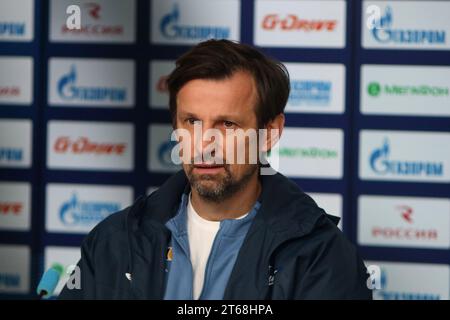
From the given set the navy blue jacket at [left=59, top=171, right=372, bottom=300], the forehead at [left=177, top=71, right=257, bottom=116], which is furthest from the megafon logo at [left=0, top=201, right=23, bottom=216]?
the forehead at [left=177, top=71, right=257, bottom=116]

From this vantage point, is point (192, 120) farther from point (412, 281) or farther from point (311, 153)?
point (412, 281)

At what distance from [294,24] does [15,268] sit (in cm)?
156

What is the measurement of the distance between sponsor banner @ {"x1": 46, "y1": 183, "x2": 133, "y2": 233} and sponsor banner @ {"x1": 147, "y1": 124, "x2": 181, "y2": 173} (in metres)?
0.15

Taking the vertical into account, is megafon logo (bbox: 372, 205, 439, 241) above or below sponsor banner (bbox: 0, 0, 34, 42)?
below

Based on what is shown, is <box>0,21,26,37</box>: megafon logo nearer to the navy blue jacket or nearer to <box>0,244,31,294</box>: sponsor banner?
<box>0,244,31,294</box>: sponsor banner

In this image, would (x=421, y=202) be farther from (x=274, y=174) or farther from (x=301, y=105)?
(x=274, y=174)

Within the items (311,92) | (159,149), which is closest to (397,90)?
(311,92)

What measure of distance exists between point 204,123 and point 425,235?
197 cm

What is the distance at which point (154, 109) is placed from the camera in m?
3.26

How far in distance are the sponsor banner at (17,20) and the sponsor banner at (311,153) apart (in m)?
1.16

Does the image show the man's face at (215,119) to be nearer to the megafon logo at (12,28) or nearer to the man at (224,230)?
the man at (224,230)

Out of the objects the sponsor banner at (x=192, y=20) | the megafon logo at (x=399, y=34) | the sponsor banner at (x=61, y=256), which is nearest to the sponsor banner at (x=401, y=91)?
the megafon logo at (x=399, y=34)

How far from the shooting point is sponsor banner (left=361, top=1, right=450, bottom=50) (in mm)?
3088
